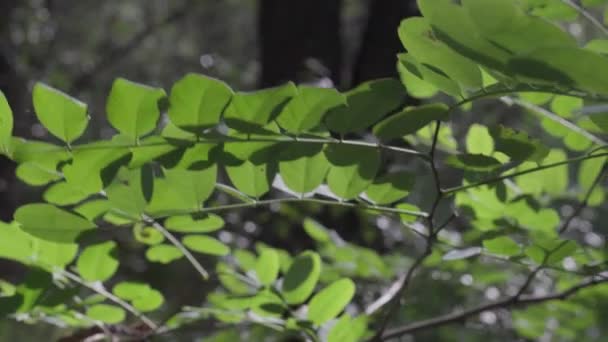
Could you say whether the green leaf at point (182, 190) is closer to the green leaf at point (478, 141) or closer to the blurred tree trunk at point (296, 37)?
the green leaf at point (478, 141)

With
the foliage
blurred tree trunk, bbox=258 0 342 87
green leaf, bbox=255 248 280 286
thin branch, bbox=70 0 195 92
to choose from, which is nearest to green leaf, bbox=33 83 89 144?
the foliage

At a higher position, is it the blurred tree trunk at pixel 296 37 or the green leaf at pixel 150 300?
the green leaf at pixel 150 300

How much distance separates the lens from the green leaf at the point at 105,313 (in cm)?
69

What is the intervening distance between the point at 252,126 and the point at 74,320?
1.13ft

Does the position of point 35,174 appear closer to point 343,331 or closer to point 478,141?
point 343,331

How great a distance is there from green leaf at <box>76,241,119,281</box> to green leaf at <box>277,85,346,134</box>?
27 centimetres

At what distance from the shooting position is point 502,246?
580 millimetres

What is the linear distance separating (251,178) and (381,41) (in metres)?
1.51

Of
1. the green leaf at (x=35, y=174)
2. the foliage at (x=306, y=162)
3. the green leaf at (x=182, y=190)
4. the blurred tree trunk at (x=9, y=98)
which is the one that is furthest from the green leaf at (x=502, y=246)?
the blurred tree trunk at (x=9, y=98)

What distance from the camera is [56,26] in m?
3.59

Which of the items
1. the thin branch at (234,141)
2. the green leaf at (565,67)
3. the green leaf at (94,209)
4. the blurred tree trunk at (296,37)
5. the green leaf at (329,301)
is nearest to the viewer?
the green leaf at (565,67)

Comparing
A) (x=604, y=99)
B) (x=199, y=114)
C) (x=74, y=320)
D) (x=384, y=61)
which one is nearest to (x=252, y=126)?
(x=199, y=114)

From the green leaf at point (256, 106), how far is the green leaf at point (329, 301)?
0.86 feet

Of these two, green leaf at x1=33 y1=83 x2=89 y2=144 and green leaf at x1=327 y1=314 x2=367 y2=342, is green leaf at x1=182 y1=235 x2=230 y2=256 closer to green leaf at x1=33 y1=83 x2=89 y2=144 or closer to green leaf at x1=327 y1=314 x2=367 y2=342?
green leaf at x1=327 y1=314 x2=367 y2=342
